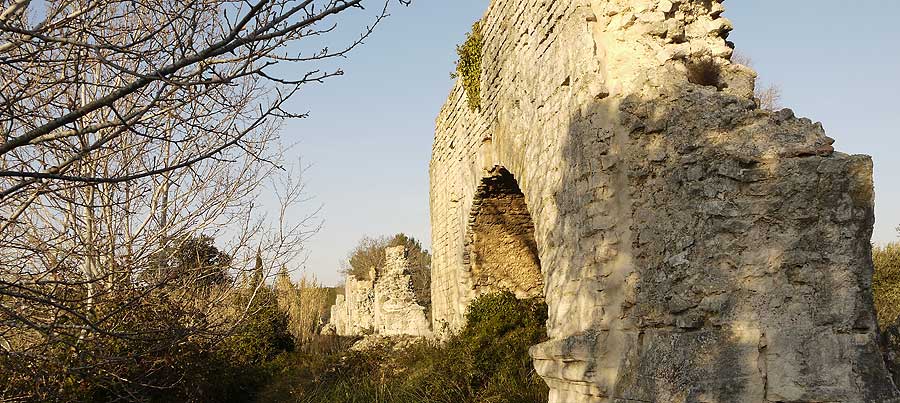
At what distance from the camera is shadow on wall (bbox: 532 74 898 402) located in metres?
3.78

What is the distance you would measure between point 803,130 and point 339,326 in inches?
953

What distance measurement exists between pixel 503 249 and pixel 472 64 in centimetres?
257

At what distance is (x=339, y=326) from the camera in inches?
1064

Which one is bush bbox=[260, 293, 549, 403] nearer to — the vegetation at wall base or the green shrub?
the vegetation at wall base

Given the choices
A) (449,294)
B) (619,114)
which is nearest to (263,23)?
(619,114)

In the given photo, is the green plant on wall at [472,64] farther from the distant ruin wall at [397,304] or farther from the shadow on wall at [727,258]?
the distant ruin wall at [397,304]

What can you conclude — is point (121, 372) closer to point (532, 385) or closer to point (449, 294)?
point (532, 385)

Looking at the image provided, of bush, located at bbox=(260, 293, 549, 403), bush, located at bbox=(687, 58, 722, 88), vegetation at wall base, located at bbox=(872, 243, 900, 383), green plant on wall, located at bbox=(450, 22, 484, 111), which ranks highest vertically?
green plant on wall, located at bbox=(450, 22, 484, 111)

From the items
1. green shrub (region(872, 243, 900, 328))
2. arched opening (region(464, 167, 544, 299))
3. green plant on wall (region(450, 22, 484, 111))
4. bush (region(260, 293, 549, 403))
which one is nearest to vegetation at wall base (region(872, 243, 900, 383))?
green shrub (region(872, 243, 900, 328))

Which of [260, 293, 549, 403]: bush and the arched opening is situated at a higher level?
the arched opening

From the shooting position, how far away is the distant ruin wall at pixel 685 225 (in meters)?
3.82

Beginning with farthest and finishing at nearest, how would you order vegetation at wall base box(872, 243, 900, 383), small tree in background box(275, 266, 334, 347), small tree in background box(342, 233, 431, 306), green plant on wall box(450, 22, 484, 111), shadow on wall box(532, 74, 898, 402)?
1. small tree in background box(342, 233, 431, 306)
2. small tree in background box(275, 266, 334, 347)
3. vegetation at wall base box(872, 243, 900, 383)
4. green plant on wall box(450, 22, 484, 111)
5. shadow on wall box(532, 74, 898, 402)

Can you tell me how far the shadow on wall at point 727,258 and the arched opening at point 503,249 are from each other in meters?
4.42

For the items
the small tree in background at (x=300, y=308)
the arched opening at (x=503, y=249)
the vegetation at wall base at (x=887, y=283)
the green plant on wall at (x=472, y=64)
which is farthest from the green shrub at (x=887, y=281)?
the small tree in background at (x=300, y=308)
